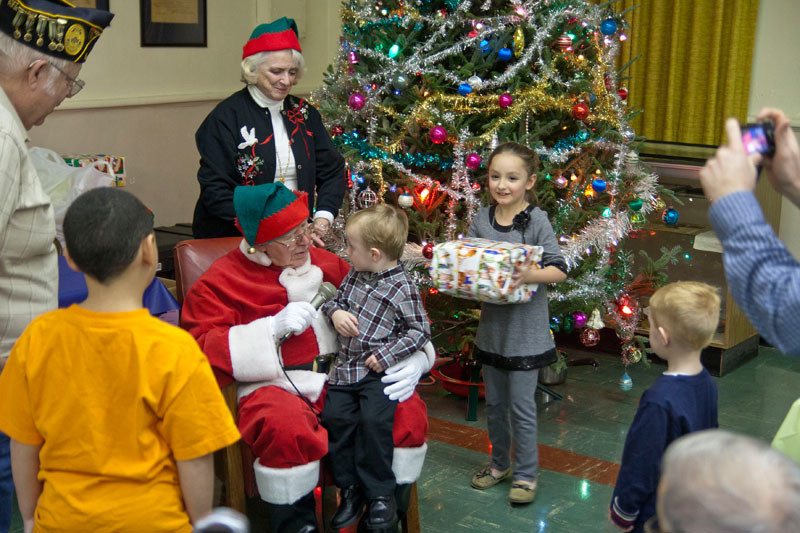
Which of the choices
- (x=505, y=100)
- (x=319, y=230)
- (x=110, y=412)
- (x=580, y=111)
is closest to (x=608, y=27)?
(x=580, y=111)

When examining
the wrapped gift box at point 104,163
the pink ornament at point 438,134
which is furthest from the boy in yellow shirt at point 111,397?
the wrapped gift box at point 104,163

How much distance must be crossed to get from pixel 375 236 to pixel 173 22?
10.7 ft

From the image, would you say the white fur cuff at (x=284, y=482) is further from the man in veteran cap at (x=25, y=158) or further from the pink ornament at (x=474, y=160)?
the pink ornament at (x=474, y=160)

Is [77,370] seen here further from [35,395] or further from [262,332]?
[262,332]

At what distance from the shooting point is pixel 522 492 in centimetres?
337

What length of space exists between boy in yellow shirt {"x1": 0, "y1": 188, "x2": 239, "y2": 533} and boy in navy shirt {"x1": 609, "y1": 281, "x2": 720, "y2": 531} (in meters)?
1.08

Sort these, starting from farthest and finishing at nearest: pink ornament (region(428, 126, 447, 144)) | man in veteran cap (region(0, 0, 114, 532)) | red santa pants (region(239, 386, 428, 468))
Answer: pink ornament (region(428, 126, 447, 144))
red santa pants (region(239, 386, 428, 468))
man in veteran cap (region(0, 0, 114, 532))

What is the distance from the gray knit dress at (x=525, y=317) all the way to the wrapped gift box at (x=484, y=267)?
10cm

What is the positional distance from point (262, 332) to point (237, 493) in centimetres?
52

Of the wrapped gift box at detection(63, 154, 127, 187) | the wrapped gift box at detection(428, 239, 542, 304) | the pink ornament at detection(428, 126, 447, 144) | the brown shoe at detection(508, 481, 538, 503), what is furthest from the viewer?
the wrapped gift box at detection(63, 154, 127, 187)

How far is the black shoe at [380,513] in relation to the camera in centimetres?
280

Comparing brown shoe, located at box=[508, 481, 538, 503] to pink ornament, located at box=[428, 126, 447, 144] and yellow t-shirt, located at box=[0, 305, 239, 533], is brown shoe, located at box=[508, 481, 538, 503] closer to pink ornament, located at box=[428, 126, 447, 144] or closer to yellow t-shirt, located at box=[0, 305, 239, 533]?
pink ornament, located at box=[428, 126, 447, 144]

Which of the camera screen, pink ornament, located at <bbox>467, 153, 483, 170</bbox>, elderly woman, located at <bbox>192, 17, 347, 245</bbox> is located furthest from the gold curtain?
the camera screen

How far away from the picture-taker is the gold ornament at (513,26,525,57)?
12.7ft
